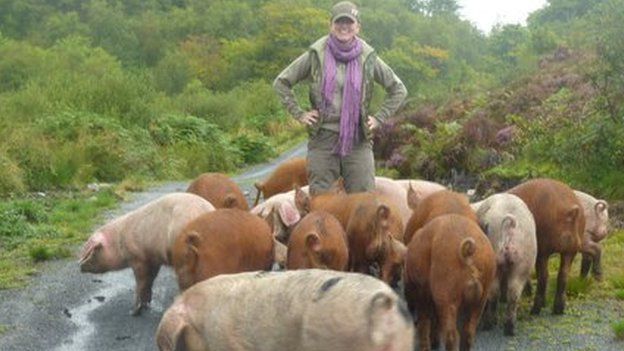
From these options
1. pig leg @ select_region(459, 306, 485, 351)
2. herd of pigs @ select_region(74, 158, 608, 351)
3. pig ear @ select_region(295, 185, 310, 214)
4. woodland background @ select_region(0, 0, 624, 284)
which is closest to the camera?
herd of pigs @ select_region(74, 158, 608, 351)

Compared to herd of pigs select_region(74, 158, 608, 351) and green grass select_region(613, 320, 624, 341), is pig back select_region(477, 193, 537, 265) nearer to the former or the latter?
herd of pigs select_region(74, 158, 608, 351)

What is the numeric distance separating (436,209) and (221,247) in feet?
6.34

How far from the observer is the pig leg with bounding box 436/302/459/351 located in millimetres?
6371

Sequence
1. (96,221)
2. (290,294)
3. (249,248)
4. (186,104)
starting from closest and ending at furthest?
(290,294), (249,248), (96,221), (186,104)

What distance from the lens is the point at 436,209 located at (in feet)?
25.6

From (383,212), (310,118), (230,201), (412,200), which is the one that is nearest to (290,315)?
(383,212)

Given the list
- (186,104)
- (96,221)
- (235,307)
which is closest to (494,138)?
(96,221)

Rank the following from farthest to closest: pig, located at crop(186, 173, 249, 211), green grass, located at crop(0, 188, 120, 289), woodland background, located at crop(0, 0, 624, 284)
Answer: woodland background, located at crop(0, 0, 624, 284) → green grass, located at crop(0, 188, 120, 289) → pig, located at crop(186, 173, 249, 211)

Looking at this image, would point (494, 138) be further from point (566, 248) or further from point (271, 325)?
point (271, 325)

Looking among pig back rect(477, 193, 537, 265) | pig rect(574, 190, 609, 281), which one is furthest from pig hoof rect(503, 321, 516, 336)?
pig rect(574, 190, 609, 281)

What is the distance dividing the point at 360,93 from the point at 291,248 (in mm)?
2254

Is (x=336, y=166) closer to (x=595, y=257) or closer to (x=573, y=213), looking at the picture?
(x=573, y=213)

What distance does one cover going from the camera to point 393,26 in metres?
88.1

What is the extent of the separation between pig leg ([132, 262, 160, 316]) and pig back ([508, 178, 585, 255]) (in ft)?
11.0
